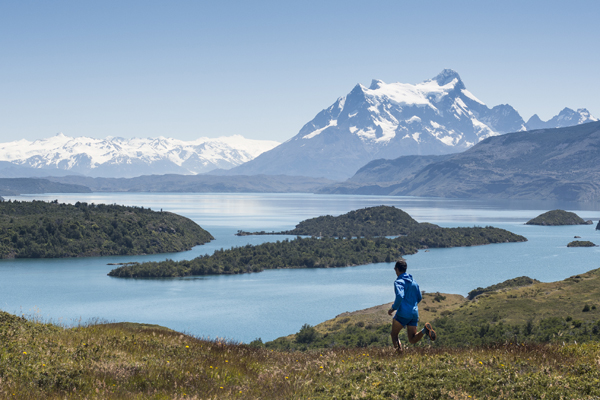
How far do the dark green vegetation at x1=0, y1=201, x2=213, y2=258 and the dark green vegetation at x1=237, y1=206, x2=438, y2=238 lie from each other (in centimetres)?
3135

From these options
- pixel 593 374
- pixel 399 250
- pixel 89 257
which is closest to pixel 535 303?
pixel 593 374

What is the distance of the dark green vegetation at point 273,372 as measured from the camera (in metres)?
11.8

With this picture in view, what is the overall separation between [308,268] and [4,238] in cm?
7470

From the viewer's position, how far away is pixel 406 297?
619 inches

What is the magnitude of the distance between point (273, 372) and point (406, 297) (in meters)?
4.41

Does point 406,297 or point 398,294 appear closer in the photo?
point 398,294

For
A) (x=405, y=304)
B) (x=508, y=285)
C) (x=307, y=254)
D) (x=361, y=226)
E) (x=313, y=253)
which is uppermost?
(x=405, y=304)

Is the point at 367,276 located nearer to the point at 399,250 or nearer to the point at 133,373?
the point at 399,250

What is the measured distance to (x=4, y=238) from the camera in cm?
13250

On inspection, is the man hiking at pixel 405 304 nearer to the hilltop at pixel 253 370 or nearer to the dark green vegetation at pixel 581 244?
the hilltop at pixel 253 370

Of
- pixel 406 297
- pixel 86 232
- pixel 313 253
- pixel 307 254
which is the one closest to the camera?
pixel 406 297

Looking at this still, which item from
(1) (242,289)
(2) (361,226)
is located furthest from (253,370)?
(2) (361,226)

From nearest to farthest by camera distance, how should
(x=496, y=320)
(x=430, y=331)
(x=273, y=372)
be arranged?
(x=273, y=372), (x=430, y=331), (x=496, y=320)

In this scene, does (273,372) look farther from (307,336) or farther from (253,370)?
(307,336)
